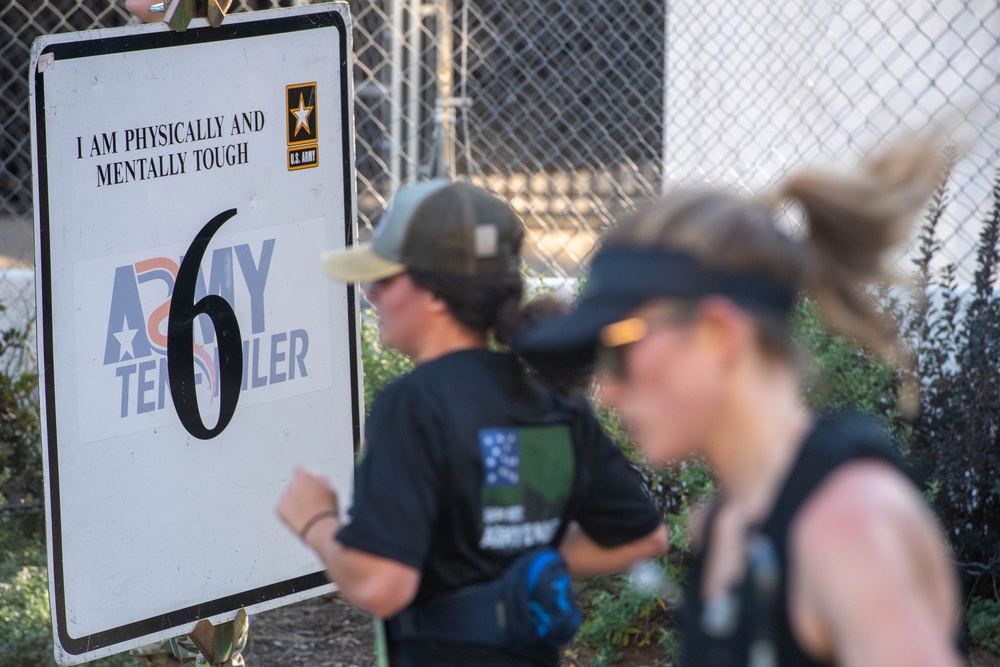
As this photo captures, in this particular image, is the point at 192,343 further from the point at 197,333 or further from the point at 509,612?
the point at 509,612

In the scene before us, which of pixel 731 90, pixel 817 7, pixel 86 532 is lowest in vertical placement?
pixel 86 532

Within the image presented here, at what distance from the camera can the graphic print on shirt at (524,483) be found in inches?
69.9

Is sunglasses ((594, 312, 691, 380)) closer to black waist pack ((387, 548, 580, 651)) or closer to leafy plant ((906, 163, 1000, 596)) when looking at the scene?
black waist pack ((387, 548, 580, 651))

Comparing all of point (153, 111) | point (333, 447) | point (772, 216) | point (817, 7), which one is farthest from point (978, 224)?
point (772, 216)

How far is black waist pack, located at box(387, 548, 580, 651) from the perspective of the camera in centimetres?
174

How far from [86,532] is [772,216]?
1.74m

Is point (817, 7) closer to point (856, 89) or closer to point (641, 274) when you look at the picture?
point (856, 89)

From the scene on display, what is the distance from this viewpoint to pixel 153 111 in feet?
8.21

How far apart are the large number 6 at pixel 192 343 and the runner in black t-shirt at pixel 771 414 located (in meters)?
1.38

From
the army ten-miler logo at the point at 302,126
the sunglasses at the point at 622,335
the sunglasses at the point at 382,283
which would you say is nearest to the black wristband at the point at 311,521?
the sunglasses at the point at 382,283

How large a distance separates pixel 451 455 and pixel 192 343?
1.06m

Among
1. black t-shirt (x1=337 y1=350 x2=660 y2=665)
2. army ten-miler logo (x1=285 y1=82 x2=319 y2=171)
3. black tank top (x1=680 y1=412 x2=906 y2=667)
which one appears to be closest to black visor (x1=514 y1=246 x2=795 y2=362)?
black tank top (x1=680 y1=412 x2=906 y2=667)

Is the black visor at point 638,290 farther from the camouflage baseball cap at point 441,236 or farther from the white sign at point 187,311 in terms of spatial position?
the white sign at point 187,311

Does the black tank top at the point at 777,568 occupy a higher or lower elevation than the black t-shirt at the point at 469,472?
higher
